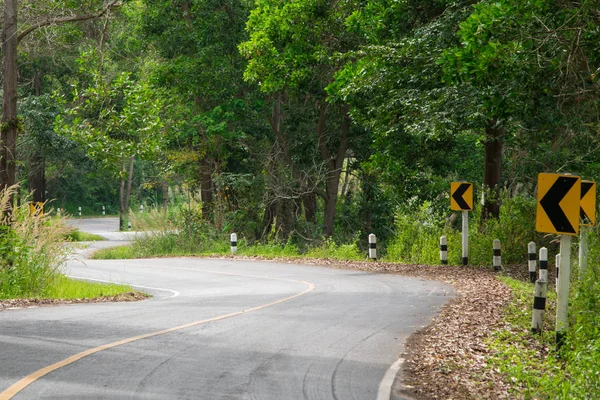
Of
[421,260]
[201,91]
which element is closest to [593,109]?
[421,260]

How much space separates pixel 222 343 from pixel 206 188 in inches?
955

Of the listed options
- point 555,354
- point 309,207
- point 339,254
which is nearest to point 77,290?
point 555,354

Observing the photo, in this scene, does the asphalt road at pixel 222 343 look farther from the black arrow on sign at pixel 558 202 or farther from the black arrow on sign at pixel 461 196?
the black arrow on sign at pixel 461 196

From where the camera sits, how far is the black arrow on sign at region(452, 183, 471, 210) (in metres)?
20.2

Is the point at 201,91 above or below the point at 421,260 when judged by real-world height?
above

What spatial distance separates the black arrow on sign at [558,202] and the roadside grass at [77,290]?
30.0 ft

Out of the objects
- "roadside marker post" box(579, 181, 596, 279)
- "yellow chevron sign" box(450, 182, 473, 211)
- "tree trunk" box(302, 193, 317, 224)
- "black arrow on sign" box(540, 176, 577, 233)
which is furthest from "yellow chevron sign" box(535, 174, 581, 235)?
"tree trunk" box(302, 193, 317, 224)

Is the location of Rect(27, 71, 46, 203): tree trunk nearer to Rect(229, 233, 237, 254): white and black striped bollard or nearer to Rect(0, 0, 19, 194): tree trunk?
Rect(229, 233, 237, 254): white and black striped bollard

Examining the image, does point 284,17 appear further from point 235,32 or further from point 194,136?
point 194,136

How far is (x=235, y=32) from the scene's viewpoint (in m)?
30.6

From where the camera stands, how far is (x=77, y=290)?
A: 15875 millimetres

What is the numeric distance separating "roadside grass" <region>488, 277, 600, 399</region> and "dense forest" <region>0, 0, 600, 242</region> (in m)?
3.80

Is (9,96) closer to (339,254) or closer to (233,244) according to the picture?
(233,244)

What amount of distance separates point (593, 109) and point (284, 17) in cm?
1252
